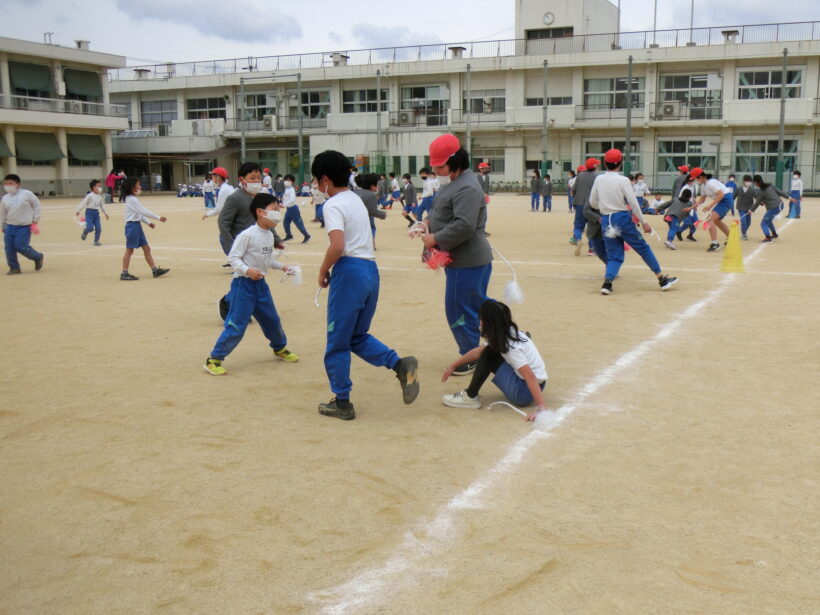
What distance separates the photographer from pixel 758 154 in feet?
145

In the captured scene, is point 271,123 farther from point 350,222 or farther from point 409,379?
point 409,379

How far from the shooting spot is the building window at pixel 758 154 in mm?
43750

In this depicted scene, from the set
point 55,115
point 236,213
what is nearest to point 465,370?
point 236,213

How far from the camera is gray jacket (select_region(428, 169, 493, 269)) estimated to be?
20.1ft

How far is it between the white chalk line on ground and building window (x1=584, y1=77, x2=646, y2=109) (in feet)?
147

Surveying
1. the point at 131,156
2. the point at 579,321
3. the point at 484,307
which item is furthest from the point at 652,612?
the point at 131,156

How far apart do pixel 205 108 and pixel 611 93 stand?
1182 inches

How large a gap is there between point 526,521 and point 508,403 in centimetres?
193

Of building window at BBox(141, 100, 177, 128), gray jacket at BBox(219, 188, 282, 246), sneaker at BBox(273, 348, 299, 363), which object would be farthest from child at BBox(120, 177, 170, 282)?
building window at BBox(141, 100, 177, 128)

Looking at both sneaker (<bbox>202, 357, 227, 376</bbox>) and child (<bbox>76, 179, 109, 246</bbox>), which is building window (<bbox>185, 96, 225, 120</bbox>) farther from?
sneaker (<bbox>202, 357, 227, 376</bbox>)

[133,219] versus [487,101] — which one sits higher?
[487,101]

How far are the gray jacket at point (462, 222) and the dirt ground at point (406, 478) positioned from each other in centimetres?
108

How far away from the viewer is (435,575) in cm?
339

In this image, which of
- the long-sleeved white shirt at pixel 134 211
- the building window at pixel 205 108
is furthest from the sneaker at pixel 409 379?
the building window at pixel 205 108
